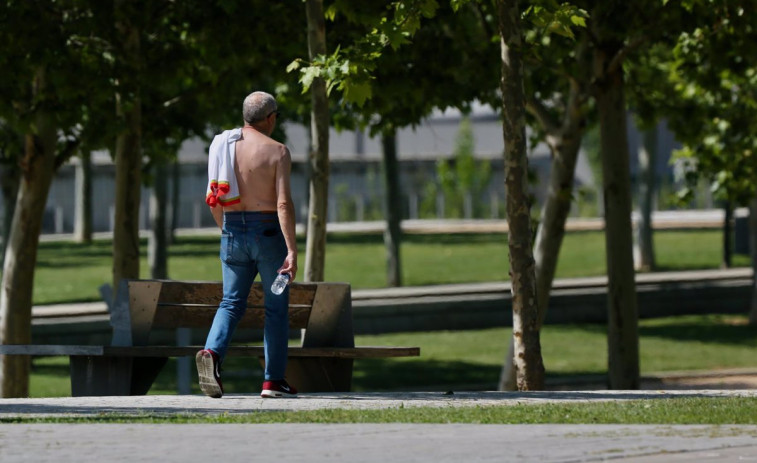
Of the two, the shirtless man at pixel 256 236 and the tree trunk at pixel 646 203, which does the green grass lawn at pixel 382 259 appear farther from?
the shirtless man at pixel 256 236

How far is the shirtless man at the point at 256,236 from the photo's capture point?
9461mm

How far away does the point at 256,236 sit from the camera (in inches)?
376

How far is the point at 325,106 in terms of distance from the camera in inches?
541

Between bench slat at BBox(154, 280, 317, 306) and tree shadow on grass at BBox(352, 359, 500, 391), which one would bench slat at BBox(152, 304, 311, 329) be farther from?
tree shadow on grass at BBox(352, 359, 500, 391)

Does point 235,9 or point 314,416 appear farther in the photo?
point 235,9

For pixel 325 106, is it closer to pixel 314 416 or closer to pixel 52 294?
pixel 314 416

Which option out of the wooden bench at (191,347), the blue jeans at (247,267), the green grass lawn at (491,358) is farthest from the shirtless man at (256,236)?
the green grass lawn at (491,358)

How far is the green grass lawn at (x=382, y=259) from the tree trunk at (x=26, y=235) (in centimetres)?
1217

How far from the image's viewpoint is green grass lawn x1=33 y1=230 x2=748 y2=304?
35219 mm

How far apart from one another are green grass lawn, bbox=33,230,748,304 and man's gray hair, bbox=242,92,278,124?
2213 centimetres

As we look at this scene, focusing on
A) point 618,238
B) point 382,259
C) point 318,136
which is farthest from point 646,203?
point 318,136

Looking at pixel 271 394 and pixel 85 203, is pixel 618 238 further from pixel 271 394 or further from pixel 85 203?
pixel 85 203

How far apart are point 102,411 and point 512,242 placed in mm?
3874

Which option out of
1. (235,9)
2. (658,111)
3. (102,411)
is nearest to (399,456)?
(102,411)
